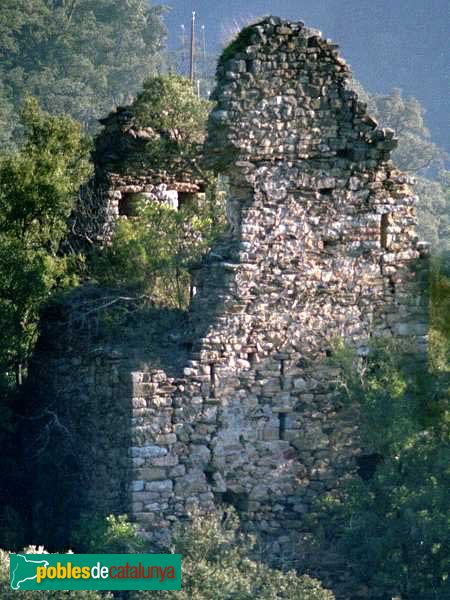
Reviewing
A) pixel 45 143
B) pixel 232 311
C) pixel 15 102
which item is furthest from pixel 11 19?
pixel 232 311

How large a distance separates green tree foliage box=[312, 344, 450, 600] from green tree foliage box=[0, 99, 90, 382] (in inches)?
138

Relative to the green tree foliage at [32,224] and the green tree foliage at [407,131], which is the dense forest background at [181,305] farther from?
the green tree foliage at [407,131]

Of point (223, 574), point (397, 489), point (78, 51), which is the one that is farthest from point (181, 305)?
point (78, 51)

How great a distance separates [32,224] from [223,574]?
17.8ft

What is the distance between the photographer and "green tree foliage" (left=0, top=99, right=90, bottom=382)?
15.8 m

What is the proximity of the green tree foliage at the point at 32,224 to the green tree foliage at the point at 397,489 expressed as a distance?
11.5 feet

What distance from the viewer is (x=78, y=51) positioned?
43.5m

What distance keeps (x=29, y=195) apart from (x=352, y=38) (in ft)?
166

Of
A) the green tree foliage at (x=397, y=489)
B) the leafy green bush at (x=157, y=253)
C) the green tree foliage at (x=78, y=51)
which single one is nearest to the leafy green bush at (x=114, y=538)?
the green tree foliage at (x=397, y=489)

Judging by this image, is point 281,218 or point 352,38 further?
point 352,38

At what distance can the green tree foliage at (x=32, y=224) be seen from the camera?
15.8 meters

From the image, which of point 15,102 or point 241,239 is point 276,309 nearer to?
point 241,239

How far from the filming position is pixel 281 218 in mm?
13773

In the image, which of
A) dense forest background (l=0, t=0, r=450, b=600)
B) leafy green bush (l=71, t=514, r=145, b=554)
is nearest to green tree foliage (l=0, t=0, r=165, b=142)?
dense forest background (l=0, t=0, r=450, b=600)
